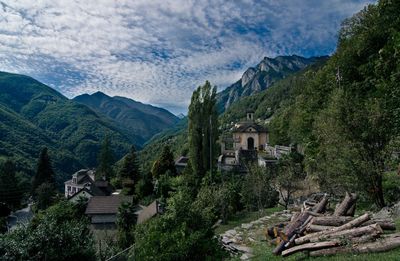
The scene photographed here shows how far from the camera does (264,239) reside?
34.6 feet

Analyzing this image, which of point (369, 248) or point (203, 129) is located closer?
point (369, 248)

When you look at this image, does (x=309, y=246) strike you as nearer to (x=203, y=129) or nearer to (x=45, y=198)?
(x=203, y=129)

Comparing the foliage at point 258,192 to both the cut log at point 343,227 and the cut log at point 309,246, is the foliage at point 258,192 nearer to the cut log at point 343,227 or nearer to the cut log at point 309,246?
the cut log at point 343,227

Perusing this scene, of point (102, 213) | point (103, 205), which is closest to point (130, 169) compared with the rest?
point (103, 205)

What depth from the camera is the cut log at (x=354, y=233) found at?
23.0 feet

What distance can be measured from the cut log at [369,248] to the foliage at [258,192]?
36.3ft

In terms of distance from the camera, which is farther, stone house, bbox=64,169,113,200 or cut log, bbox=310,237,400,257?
stone house, bbox=64,169,113,200

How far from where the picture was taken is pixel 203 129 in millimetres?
27375

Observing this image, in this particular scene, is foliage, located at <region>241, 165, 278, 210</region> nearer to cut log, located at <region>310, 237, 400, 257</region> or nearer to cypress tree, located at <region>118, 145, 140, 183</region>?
cut log, located at <region>310, 237, 400, 257</region>

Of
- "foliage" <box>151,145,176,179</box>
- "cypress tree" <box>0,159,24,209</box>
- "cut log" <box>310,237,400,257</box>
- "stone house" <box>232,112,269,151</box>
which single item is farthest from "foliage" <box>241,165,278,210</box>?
"cypress tree" <box>0,159,24,209</box>

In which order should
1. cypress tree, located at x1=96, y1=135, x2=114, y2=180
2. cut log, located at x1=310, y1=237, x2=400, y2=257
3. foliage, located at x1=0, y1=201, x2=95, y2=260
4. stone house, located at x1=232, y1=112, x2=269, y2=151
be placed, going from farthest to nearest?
cypress tree, located at x1=96, y1=135, x2=114, y2=180
stone house, located at x1=232, y1=112, x2=269, y2=151
foliage, located at x1=0, y1=201, x2=95, y2=260
cut log, located at x1=310, y1=237, x2=400, y2=257

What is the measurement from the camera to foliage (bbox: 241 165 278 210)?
1841 centimetres

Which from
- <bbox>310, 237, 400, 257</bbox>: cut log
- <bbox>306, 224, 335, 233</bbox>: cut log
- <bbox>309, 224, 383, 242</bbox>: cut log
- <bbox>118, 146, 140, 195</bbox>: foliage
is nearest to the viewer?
<bbox>310, 237, 400, 257</bbox>: cut log

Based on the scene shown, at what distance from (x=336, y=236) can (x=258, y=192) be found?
11.0m
